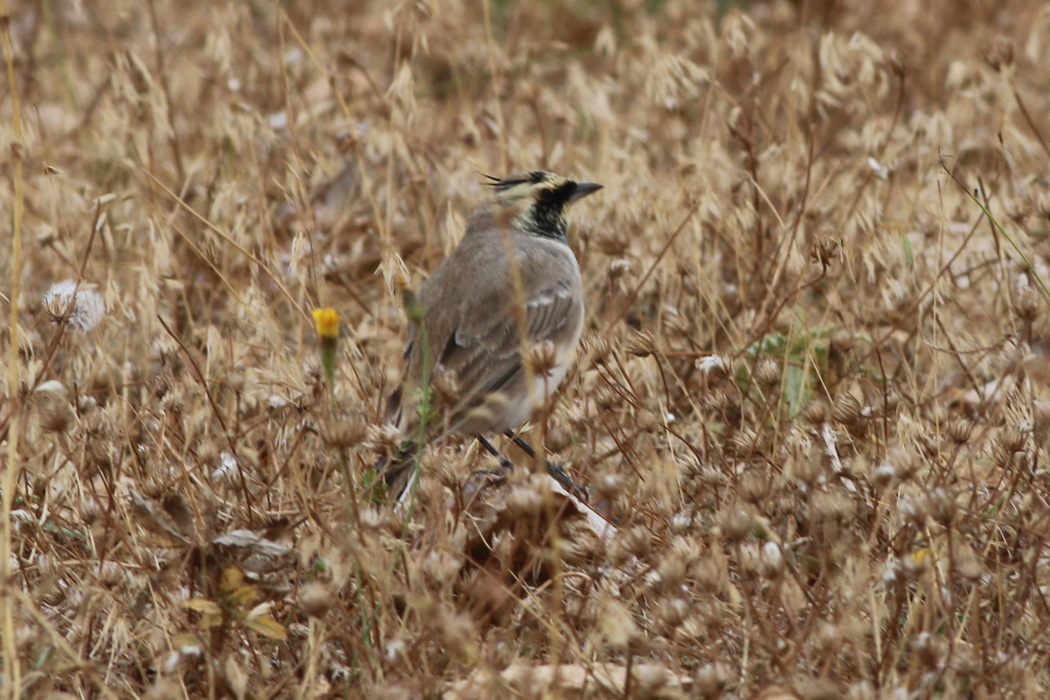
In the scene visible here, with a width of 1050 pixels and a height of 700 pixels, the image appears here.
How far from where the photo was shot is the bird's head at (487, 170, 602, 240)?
18.1 ft

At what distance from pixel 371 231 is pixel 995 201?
2.97m

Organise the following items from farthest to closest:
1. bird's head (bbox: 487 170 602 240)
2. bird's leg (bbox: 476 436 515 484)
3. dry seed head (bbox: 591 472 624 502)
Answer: bird's head (bbox: 487 170 602 240), bird's leg (bbox: 476 436 515 484), dry seed head (bbox: 591 472 624 502)

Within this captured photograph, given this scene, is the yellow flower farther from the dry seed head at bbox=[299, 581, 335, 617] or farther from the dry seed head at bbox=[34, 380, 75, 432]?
the dry seed head at bbox=[34, 380, 75, 432]

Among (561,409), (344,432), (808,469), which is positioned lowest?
(561,409)

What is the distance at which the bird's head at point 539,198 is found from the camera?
5.53m

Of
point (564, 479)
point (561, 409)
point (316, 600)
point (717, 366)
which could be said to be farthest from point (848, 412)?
point (316, 600)

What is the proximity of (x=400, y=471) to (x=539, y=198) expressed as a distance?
5.93ft

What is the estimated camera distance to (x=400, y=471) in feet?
13.6

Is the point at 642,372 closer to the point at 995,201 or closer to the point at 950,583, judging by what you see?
the point at 995,201

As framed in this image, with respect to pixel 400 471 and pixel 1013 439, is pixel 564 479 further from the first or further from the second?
pixel 1013 439

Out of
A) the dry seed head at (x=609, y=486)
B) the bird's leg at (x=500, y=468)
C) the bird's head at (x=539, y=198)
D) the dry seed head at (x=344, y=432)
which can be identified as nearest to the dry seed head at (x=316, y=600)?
the dry seed head at (x=344, y=432)

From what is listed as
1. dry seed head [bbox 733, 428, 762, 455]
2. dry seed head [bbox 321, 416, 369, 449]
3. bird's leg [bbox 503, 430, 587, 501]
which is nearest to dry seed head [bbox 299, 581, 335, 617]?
dry seed head [bbox 321, 416, 369, 449]

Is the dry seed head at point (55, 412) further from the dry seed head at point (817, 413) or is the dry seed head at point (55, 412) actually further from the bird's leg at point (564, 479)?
the dry seed head at point (817, 413)

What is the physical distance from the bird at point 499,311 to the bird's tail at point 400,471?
221mm
